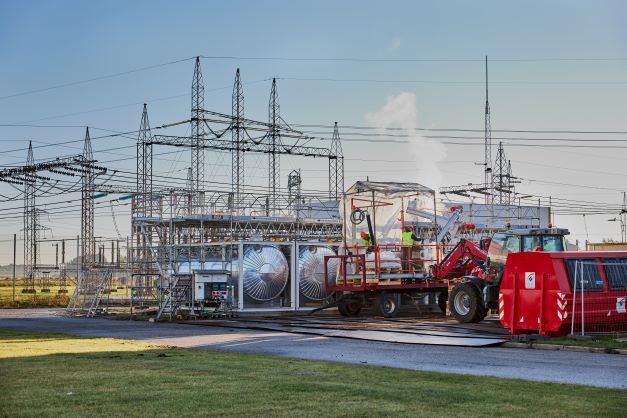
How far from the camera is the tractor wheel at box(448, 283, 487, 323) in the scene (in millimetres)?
28547

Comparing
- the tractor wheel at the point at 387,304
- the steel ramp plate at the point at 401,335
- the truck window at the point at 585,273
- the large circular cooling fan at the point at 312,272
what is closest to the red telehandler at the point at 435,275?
the tractor wheel at the point at 387,304

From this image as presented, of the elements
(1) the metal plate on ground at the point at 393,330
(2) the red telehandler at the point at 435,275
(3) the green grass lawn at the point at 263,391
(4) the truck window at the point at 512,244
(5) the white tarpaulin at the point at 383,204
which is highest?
(5) the white tarpaulin at the point at 383,204

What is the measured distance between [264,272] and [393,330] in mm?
11881

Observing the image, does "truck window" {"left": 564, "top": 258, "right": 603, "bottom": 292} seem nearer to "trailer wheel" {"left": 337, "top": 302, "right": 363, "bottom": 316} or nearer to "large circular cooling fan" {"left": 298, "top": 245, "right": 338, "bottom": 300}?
"trailer wheel" {"left": 337, "top": 302, "right": 363, "bottom": 316}

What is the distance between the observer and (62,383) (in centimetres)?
1299

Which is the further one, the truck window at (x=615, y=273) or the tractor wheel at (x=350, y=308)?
the tractor wheel at (x=350, y=308)

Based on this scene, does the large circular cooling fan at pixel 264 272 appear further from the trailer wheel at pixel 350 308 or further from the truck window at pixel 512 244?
the truck window at pixel 512 244

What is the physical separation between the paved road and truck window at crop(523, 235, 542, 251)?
8846 millimetres

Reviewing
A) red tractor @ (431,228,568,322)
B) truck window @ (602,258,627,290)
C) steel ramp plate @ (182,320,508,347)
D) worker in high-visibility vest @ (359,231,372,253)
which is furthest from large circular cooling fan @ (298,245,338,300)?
truck window @ (602,258,627,290)

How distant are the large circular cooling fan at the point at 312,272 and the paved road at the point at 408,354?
10.0m

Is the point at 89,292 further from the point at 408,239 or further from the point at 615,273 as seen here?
the point at 615,273

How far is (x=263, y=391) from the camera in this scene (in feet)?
39.4

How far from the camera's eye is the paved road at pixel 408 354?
49.4ft

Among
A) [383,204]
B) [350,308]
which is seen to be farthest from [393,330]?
[383,204]
